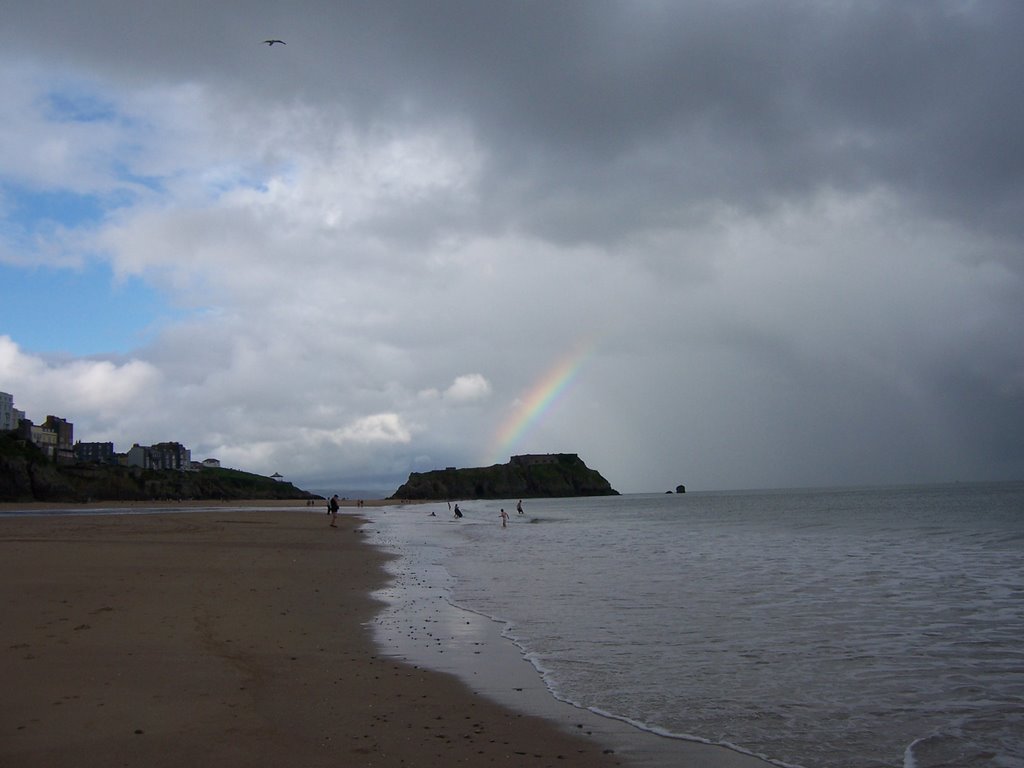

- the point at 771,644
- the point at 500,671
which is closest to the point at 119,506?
the point at 500,671

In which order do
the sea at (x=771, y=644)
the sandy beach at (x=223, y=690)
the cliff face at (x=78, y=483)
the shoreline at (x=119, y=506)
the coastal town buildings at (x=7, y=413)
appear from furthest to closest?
1. the coastal town buildings at (x=7, y=413)
2. the cliff face at (x=78, y=483)
3. the shoreline at (x=119, y=506)
4. the sea at (x=771, y=644)
5. the sandy beach at (x=223, y=690)

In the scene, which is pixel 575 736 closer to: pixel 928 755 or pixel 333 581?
pixel 928 755

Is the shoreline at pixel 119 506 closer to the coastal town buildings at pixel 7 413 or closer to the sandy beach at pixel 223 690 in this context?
the sandy beach at pixel 223 690

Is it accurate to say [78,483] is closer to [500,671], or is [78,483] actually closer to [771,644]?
[500,671]

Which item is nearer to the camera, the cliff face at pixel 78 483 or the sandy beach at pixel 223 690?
the sandy beach at pixel 223 690

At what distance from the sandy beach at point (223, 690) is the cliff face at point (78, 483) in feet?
367

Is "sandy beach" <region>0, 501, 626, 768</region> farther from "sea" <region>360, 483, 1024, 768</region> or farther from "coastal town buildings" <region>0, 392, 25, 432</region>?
"coastal town buildings" <region>0, 392, 25, 432</region>

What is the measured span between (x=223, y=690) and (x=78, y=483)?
449 ft

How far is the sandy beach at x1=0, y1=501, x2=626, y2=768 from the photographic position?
6715mm

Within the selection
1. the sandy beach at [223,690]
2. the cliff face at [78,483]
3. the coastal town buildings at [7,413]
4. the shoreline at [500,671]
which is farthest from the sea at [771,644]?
the coastal town buildings at [7,413]

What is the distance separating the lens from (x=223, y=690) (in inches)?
340

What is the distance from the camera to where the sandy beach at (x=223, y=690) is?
6.71 meters

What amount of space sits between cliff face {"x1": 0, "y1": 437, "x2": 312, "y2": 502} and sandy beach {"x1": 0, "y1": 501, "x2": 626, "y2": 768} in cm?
11187

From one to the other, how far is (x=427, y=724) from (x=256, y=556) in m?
20.3
